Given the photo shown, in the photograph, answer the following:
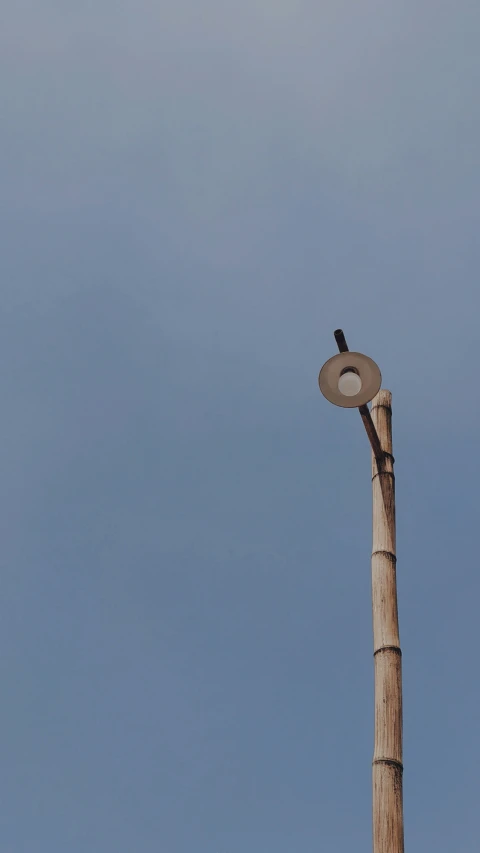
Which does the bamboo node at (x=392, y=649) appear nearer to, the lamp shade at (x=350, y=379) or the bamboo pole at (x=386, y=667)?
the bamboo pole at (x=386, y=667)

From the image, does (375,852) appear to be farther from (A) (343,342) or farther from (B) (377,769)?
(A) (343,342)

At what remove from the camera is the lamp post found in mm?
5160

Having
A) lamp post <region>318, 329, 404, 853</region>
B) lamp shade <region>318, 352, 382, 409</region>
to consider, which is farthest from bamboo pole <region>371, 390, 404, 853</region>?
lamp shade <region>318, 352, 382, 409</region>

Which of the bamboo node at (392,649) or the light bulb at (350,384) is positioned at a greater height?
the light bulb at (350,384)

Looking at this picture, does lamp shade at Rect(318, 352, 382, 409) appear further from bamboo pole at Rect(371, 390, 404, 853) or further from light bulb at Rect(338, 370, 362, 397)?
bamboo pole at Rect(371, 390, 404, 853)

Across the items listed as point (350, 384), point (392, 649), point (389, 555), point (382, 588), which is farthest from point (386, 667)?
point (350, 384)

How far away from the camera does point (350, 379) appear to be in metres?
6.24

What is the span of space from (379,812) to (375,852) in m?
0.24

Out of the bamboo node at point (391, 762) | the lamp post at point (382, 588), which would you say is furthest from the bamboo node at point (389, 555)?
the bamboo node at point (391, 762)

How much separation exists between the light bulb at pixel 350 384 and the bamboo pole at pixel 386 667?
89 centimetres

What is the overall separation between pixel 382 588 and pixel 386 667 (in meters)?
0.65

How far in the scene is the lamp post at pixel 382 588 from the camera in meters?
5.16

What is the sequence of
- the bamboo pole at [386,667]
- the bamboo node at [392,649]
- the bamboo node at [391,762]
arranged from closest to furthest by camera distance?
the bamboo pole at [386,667]
the bamboo node at [391,762]
the bamboo node at [392,649]

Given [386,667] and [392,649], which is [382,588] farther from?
[386,667]
